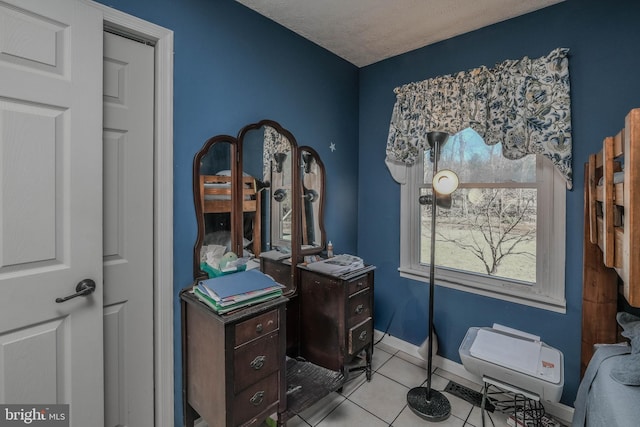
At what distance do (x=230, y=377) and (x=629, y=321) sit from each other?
199 cm

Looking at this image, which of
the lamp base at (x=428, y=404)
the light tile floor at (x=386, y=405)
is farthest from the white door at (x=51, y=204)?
the lamp base at (x=428, y=404)

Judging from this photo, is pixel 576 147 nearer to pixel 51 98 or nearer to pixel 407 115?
pixel 407 115

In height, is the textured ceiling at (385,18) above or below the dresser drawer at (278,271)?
above

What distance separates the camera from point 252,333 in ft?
4.64

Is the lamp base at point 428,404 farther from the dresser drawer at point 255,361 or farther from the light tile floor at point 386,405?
the dresser drawer at point 255,361

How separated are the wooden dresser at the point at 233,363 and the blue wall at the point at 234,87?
0.38 feet

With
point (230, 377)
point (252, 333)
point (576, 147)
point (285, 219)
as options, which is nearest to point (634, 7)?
point (576, 147)

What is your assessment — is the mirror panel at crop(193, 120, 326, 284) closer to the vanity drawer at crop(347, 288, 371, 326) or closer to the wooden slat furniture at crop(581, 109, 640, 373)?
the vanity drawer at crop(347, 288, 371, 326)

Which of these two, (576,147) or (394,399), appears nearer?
(576,147)

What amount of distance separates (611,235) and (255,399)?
1.71 metres

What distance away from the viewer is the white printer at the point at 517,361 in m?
1.44

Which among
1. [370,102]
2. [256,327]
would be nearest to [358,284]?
[256,327]

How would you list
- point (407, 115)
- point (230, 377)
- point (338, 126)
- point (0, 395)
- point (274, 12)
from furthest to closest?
1. point (338, 126)
2. point (407, 115)
3. point (274, 12)
4. point (230, 377)
5. point (0, 395)

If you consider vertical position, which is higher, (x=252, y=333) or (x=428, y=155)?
(x=428, y=155)
